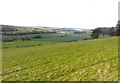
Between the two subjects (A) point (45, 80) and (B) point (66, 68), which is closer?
(A) point (45, 80)

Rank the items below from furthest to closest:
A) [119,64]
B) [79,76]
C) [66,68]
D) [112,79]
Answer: [66,68] → [119,64] → [79,76] → [112,79]

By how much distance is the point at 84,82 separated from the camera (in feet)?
47.0

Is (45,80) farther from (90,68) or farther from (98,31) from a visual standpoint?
(98,31)

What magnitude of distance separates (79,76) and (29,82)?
367 cm

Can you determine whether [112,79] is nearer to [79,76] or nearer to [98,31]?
[79,76]

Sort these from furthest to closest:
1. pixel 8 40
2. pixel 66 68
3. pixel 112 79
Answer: pixel 8 40 → pixel 66 68 → pixel 112 79

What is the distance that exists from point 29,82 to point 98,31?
78.1 meters

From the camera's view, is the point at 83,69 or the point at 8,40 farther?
the point at 8,40

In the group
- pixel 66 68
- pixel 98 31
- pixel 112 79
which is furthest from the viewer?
pixel 98 31

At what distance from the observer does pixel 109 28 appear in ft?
304

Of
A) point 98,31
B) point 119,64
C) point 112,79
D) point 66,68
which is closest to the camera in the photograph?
point 112,79

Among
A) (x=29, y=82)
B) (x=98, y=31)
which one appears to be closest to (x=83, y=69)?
(x=29, y=82)

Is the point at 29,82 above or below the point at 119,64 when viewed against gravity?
below

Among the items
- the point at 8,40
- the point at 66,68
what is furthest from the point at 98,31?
the point at 66,68
